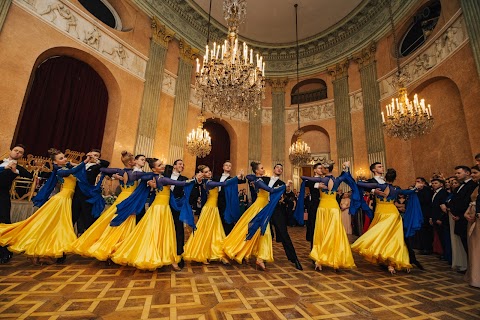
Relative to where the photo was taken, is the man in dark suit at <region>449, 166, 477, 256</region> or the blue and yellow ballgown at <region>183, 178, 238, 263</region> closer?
the blue and yellow ballgown at <region>183, 178, 238, 263</region>

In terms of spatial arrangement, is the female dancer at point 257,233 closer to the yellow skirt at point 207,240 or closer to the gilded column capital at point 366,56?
the yellow skirt at point 207,240

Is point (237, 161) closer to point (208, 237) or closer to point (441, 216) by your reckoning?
point (208, 237)

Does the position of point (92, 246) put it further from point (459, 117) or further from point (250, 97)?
point (459, 117)

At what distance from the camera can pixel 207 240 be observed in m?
3.43

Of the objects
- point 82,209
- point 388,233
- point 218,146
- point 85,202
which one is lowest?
point 388,233

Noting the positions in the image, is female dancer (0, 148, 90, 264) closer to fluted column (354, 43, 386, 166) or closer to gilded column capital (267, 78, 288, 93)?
fluted column (354, 43, 386, 166)

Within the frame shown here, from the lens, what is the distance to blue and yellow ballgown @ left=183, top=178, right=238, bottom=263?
329cm

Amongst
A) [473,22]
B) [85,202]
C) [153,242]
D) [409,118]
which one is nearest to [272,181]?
[153,242]

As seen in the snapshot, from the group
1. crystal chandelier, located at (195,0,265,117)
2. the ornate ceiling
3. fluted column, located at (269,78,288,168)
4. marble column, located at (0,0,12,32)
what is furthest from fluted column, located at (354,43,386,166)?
marble column, located at (0,0,12,32)

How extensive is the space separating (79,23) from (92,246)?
296 inches

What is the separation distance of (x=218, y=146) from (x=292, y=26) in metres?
7.48

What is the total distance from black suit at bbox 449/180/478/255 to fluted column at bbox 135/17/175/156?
333 inches

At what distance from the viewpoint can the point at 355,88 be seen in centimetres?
1050

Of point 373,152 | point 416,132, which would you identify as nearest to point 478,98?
point 416,132
